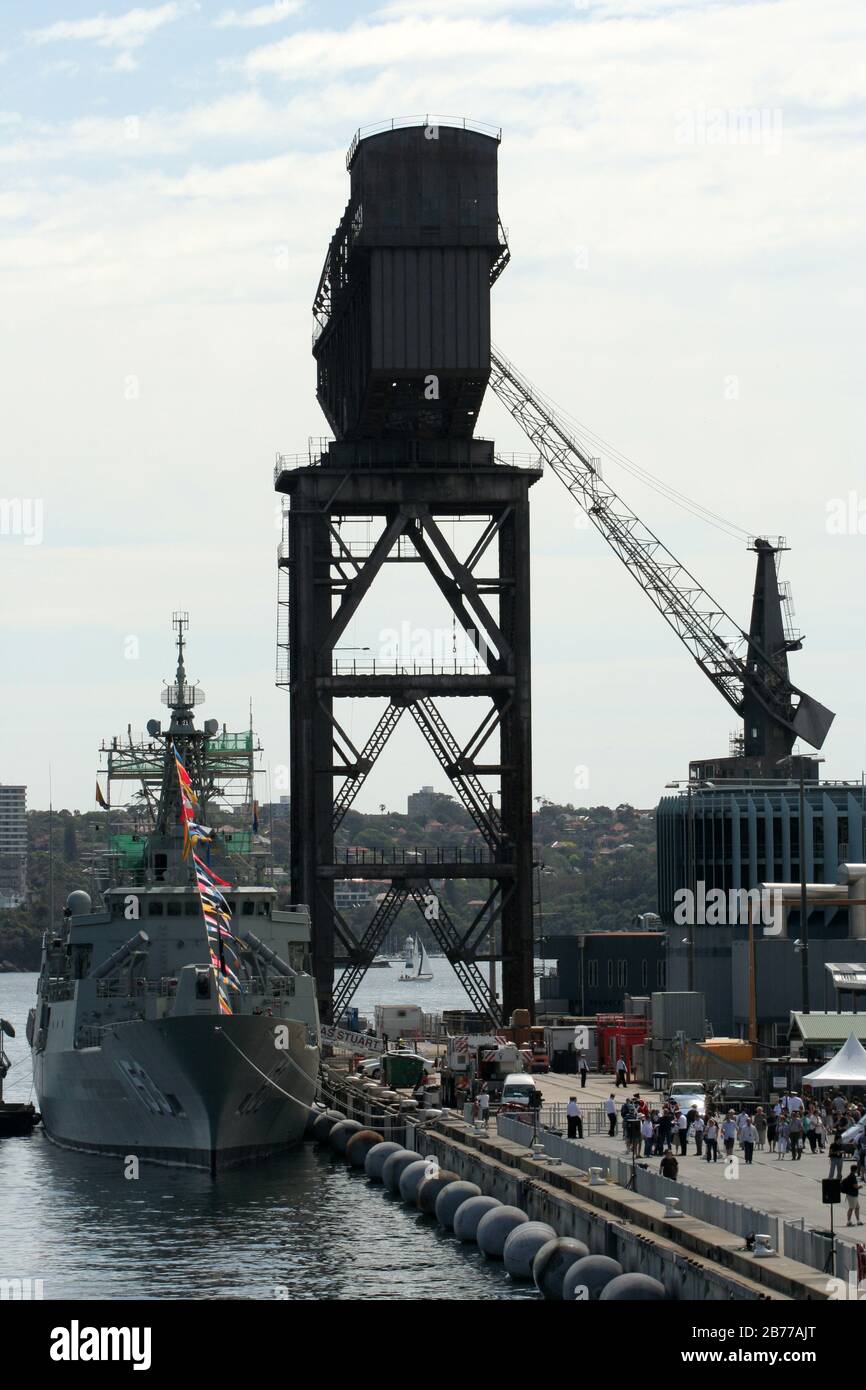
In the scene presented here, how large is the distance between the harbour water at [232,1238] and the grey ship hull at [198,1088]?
2.70 ft

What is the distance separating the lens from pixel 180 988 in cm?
6112

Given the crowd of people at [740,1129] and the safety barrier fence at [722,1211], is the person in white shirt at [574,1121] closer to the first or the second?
the crowd of people at [740,1129]

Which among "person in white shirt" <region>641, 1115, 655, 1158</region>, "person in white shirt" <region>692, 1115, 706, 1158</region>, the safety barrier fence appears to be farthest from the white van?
"person in white shirt" <region>641, 1115, 655, 1158</region>

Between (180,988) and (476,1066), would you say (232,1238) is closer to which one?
(180,988)

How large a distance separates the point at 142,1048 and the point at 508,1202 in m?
16.5

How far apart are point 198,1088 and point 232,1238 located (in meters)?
10.5

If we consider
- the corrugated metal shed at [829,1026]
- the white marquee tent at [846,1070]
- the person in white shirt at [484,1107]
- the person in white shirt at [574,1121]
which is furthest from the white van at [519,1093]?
the white marquee tent at [846,1070]

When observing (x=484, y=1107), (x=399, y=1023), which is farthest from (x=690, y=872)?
(x=484, y=1107)

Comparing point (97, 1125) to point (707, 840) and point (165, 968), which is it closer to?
point (165, 968)

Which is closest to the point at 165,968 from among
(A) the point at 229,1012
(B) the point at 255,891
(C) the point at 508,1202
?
(B) the point at 255,891

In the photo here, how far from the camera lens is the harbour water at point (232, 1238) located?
4319 cm

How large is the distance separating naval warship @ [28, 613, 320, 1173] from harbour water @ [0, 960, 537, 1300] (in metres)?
1.40

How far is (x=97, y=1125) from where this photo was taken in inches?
2660
